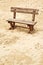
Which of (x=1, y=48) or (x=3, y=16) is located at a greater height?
(x=3, y=16)

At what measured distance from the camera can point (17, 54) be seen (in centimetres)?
581

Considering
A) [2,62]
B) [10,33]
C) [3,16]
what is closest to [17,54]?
[2,62]

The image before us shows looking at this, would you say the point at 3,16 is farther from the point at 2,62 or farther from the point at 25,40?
the point at 2,62

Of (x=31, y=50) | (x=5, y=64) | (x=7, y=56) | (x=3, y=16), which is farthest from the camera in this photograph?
(x=3, y=16)

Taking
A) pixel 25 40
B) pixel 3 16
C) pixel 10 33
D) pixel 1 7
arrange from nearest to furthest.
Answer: pixel 25 40 → pixel 10 33 → pixel 3 16 → pixel 1 7

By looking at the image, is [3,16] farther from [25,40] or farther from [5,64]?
[5,64]

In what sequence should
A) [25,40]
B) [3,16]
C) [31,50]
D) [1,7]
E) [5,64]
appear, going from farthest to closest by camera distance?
[1,7]
[3,16]
[25,40]
[31,50]
[5,64]

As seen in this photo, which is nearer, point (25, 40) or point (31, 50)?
point (31, 50)

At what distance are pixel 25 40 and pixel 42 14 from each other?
3.99 meters

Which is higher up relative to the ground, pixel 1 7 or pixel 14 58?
pixel 1 7

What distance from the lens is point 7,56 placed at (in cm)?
570

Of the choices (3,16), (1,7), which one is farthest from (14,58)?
(1,7)

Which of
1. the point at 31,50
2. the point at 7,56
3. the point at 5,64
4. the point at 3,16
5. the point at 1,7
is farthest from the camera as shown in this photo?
the point at 1,7

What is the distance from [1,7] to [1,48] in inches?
245
